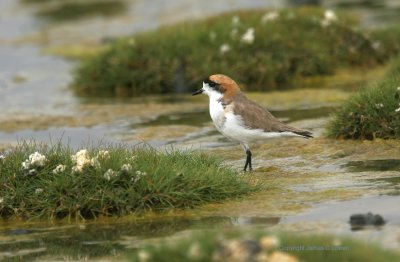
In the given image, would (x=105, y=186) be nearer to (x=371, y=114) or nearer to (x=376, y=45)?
(x=371, y=114)

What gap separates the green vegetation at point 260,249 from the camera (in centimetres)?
664

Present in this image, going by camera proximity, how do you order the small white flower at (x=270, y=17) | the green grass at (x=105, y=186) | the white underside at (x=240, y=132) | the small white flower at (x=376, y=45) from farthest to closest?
the small white flower at (x=270, y=17) < the small white flower at (x=376, y=45) < the white underside at (x=240, y=132) < the green grass at (x=105, y=186)

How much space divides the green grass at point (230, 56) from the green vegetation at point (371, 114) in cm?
557

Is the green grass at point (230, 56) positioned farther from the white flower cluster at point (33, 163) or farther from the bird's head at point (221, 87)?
the white flower cluster at point (33, 163)

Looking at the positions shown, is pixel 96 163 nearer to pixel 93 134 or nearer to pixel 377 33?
pixel 93 134

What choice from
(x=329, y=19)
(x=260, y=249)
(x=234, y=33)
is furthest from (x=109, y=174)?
(x=329, y=19)

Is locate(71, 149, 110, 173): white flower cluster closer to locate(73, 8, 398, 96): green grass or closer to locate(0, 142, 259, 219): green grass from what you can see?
locate(0, 142, 259, 219): green grass

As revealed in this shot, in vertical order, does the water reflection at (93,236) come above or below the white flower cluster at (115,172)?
below

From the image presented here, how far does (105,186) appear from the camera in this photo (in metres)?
10.0

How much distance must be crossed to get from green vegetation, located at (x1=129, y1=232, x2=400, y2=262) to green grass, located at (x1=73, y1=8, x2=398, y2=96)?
11370 mm

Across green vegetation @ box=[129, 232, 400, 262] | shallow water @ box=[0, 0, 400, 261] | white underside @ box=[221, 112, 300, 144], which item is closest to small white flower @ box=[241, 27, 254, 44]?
shallow water @ box=[0, 0, 400, 261]

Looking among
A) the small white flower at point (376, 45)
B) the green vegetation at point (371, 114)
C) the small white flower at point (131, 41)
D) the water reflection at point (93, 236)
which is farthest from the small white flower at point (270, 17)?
the water reflection at point (93, 236)

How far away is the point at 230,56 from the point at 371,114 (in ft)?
21.3

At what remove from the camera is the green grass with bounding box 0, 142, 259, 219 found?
32.9ft
